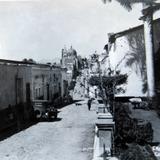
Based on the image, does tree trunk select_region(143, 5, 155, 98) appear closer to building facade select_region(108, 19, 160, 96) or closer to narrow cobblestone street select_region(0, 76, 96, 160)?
building facade select_region(108, 19, 160, 96)

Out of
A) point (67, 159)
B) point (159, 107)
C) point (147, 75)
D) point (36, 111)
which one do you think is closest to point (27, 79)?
point (36, 111)

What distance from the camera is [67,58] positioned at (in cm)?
6450

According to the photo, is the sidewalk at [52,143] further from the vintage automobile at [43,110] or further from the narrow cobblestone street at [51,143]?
the vintage automobile at [43,110]

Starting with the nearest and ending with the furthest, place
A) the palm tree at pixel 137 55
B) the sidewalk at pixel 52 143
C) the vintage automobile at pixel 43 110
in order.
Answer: the sidewalk at pixel 52 143 < the vintage automobile at pixel 43 110 < the palm tree at pixel 137 55

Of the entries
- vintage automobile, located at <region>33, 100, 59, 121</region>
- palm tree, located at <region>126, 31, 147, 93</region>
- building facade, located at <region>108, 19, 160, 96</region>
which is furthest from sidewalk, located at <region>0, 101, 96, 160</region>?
palm tree, located at <region>126, 31, 147, 93</region>

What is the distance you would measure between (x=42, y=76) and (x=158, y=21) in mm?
11489

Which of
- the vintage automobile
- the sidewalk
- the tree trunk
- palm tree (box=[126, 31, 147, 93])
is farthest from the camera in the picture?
palm tree (box=[126, 31, 147, 93])

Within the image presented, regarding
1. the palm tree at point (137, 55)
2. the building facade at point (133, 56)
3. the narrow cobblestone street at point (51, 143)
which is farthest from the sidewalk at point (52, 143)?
the palm tree at point (137, 55)

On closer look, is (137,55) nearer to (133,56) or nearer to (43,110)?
(133,56)

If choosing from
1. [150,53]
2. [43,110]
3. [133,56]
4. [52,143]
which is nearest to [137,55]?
[133,56]

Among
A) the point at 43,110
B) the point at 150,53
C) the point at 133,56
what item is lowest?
the point at 43,110

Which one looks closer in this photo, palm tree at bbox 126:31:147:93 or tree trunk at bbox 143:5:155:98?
tree trunk at bbox 143:5:155:98

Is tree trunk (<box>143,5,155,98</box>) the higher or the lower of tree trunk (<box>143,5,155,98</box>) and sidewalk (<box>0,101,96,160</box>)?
the higher

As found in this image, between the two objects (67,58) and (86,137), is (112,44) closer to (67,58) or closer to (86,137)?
(86,137)
